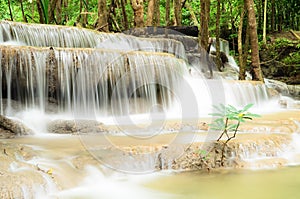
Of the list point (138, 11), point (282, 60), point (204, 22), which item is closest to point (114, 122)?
point (204, 22)

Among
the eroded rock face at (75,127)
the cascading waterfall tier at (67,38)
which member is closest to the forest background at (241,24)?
the cascading waterfall tier at (67,38)

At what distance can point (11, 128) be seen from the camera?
488 centimetres

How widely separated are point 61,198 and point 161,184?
1001 millimetres

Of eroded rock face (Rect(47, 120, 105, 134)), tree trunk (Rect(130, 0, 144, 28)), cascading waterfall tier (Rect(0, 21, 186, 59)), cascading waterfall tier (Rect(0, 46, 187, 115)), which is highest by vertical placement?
tree trunk (Rect(130, 0, 144, 28))

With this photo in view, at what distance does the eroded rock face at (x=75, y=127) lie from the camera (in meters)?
5.18

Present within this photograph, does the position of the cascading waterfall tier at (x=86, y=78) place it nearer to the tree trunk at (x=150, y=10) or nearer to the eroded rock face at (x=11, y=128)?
the eroded rock face at (x=11, y=128)

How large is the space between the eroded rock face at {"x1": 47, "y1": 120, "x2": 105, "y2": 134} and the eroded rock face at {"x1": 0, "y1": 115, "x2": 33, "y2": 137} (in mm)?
391

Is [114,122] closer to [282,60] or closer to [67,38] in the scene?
A: [67,38]

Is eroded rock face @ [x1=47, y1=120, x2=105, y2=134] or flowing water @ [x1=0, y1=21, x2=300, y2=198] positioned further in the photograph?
eroded rock face @ [x1=47, y1=120, x2=105, y2=134]

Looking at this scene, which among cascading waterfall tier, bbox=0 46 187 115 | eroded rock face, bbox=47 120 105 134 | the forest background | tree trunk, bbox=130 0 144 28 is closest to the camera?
eroded rock face, bbox=47 120 105 134

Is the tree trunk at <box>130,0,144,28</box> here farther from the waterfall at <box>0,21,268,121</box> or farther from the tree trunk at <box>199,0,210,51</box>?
the waterfall at <box>0,21,268,121</box>

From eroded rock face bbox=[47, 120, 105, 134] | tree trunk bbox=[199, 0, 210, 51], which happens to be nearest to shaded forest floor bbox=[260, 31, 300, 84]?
tree trunk bbox=[199, 0, 210, 51]

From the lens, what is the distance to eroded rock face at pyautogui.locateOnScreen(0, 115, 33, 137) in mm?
4813

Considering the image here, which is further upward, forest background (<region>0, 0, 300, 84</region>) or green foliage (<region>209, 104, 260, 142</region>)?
forest background (<region>0, 0, 300, 84</region>)
